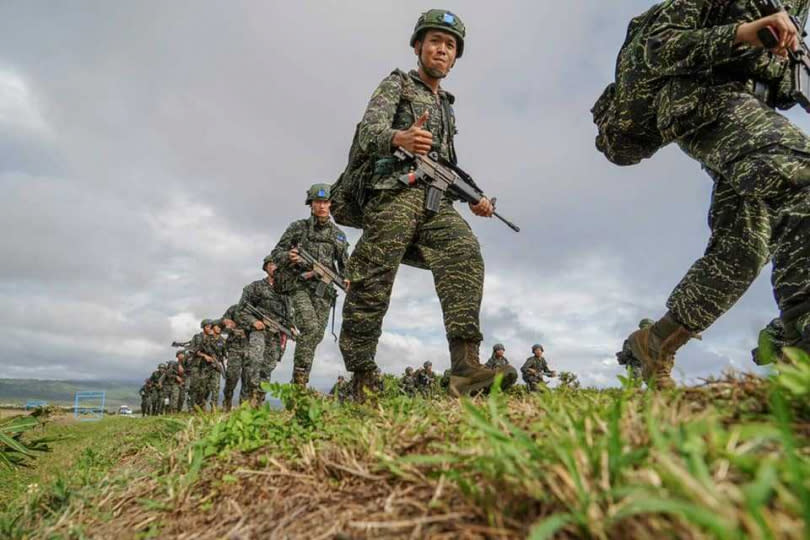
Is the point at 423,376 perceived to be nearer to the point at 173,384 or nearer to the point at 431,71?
the point at 173,384

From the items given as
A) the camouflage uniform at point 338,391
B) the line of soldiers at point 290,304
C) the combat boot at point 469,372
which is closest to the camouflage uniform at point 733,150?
the combat boot at point 469,372

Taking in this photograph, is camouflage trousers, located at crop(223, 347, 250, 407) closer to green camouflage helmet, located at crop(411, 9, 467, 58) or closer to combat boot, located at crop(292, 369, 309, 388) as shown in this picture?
combat boot, located at crop(292, 369, 309, 388)

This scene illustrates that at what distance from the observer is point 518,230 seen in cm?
528

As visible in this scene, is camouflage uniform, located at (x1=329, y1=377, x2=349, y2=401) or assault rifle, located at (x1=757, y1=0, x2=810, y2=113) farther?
assault rifle, located at (x1=757, y1=0, x2=810, y2=113)

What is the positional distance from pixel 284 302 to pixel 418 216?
9474 mm

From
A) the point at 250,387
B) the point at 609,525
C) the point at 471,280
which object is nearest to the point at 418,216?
the point at 471,280

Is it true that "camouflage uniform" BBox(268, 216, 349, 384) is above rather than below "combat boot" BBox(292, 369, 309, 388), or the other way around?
above

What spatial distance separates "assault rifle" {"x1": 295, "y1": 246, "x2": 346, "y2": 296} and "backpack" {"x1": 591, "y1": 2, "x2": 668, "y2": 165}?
248 inches

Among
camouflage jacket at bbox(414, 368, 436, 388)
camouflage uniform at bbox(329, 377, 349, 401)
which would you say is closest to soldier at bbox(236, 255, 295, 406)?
Answer: camouflage uniform at bbox(329, 377, 349, 401)

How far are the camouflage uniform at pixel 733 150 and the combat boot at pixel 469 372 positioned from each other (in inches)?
37.8

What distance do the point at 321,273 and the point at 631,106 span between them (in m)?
6.73

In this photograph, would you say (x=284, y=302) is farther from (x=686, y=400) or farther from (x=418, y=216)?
(x=686, y=400)

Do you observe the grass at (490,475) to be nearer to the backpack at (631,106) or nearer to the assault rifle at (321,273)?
the backpack at (631,106)

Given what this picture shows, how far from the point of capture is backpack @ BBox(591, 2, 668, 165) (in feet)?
10.2
